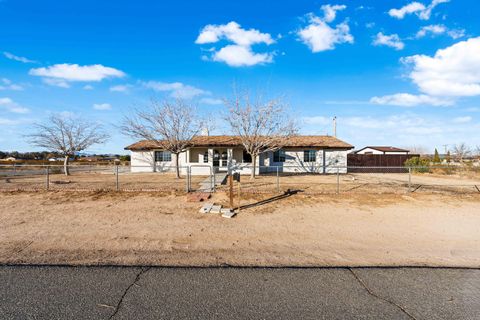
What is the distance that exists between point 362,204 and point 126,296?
8221mm

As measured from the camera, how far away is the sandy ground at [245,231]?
4195mm

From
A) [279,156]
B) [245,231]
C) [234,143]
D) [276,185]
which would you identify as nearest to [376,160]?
[279,156]

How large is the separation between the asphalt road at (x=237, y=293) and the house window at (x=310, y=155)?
19738mm

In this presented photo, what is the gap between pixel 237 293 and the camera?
120 inches

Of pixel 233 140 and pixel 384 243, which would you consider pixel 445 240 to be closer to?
pixel 384 243

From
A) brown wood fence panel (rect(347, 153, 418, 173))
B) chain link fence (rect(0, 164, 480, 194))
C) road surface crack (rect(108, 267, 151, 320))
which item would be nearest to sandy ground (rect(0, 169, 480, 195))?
chain link fence (rect(0, 164, 480, 194))

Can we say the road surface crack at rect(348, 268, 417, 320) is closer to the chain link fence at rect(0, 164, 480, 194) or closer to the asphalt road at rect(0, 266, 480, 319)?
the asphalt road at rect(0, 266, 480, 319)

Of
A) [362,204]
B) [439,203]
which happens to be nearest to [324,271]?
[362,204]

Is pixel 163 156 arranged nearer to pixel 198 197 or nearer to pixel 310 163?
pixel 310 163

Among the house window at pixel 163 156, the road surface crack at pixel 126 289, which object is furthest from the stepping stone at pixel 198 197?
the house window at pixel 163 156

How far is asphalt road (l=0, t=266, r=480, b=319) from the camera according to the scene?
2.67 meters

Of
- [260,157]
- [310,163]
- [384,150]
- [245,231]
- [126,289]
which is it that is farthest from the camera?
[384,150]

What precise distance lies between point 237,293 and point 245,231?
273 cm

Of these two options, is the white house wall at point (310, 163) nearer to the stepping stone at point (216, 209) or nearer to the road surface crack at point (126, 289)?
the stepping stone at point (216, 209)
